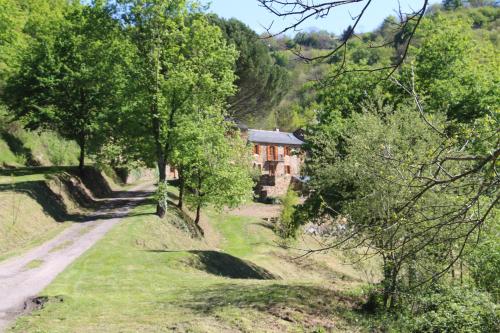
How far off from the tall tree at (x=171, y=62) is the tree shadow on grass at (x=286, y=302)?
40.1ft

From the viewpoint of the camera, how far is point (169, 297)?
13.0m

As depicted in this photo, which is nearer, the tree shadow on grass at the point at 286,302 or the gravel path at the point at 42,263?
the tree shadow on grass at the point at 286,302

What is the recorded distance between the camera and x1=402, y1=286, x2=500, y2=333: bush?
941 centimetres

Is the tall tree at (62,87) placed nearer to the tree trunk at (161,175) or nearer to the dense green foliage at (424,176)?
the tree trunk at (161,175)

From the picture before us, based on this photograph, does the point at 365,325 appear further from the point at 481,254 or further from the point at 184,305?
the point at 184,305

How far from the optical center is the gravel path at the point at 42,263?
11727 mm

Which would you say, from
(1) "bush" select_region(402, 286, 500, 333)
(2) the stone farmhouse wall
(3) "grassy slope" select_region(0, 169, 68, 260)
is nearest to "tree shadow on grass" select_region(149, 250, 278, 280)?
(3) "grassy slope" select_region(0, 169, 68, 260)

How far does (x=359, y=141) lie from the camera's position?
14852 millimetres

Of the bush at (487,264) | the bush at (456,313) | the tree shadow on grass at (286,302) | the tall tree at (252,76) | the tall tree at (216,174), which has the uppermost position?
the tall tree at (252,76)

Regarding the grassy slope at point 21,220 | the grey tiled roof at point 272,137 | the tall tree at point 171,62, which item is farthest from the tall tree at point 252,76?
A: the grassy slope at point 21,220

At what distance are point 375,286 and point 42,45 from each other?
2784 cm

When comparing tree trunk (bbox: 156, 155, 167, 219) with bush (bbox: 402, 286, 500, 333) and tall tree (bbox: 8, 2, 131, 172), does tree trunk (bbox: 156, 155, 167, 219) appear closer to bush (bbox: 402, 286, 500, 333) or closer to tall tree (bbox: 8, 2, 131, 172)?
tall tree (bbox: 8, 2, 131, 172)

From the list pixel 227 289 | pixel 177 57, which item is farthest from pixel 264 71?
pixel 227 289

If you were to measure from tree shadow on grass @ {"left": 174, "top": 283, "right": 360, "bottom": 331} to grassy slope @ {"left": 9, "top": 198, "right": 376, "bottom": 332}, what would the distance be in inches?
1.0
